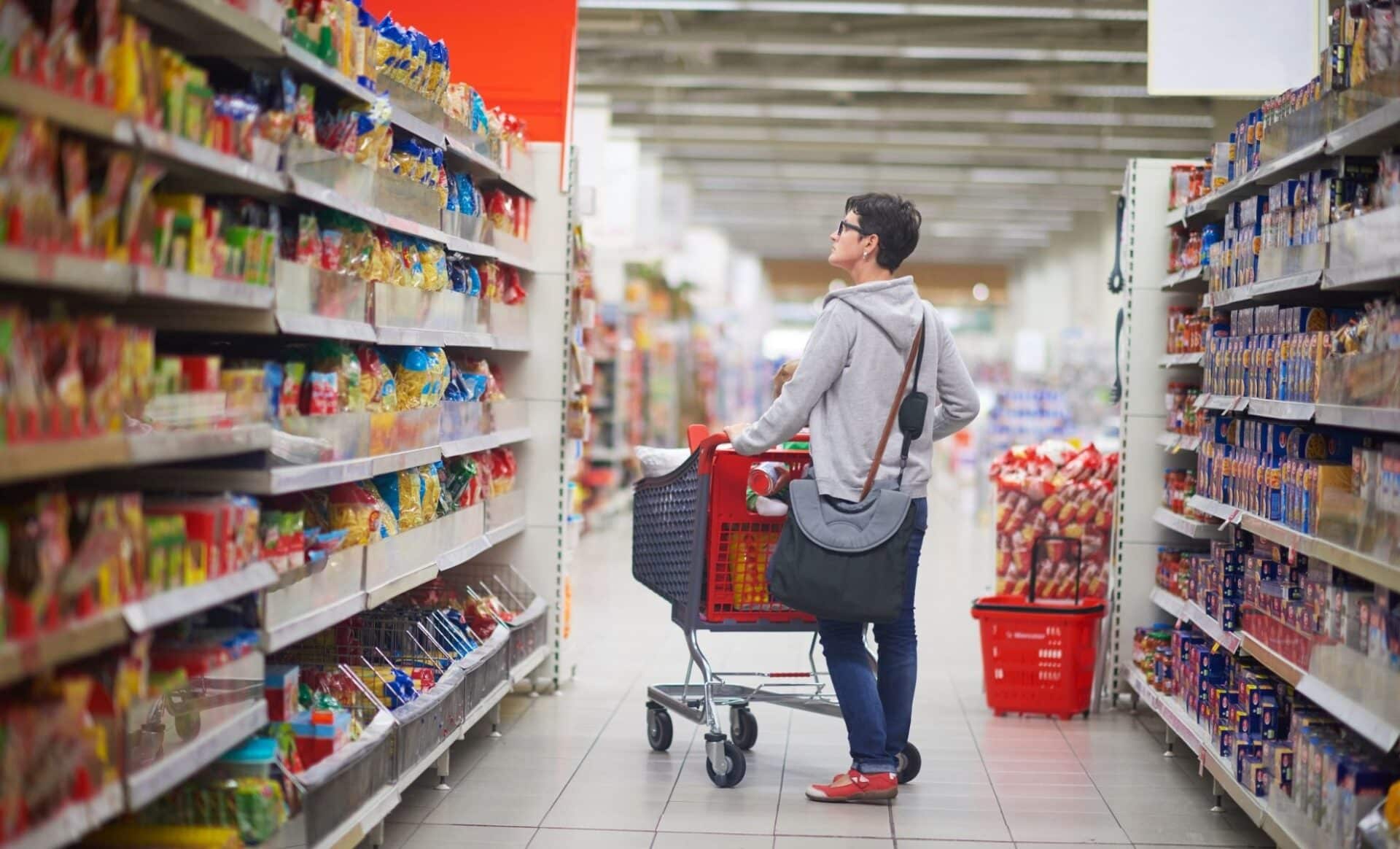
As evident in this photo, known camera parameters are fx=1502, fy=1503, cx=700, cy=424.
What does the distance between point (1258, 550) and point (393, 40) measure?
2868 millimetres

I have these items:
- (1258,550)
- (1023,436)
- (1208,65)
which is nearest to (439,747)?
(1258,550)

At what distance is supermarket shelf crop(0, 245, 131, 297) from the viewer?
214 centimetres

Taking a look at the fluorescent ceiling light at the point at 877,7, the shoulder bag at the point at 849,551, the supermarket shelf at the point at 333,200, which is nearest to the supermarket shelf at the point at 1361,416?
the shoulder bag at the point at 849,551

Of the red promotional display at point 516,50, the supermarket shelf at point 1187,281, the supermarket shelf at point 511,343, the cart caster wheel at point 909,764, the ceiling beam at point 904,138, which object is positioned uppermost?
the ceiling beam at point 904,138

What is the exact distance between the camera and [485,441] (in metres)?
5.25

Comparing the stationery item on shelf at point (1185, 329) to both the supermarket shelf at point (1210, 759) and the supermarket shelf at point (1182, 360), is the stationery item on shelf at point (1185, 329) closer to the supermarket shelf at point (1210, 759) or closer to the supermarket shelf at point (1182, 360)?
the supermarket shelf at point (1182, 360)

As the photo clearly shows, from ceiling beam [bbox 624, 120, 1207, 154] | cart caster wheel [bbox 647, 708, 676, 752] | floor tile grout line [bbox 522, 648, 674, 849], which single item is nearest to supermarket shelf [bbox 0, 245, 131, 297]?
floor tile grout line [bbox 522, 648, 674, 849]

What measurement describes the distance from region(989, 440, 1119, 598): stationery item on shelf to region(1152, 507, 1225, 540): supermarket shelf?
0.43m

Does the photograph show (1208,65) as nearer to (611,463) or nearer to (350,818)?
(350,818)

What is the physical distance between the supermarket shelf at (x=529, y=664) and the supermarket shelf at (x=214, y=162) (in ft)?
8.20

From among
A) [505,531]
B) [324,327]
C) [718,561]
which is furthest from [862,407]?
[505,531]

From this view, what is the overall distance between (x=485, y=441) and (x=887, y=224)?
1.66 m

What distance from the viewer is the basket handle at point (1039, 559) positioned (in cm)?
586

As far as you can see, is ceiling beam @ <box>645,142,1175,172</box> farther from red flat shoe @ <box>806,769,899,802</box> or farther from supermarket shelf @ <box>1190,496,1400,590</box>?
red flat shoe @ <box>806,769,899,802</box>
